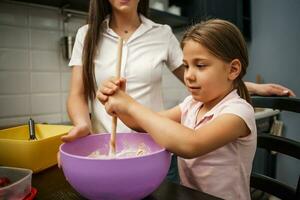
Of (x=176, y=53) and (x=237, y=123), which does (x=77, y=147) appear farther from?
(x=176, y=53)

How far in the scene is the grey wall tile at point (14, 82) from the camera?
4.63 feet

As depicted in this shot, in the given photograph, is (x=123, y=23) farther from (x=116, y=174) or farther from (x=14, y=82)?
(x=116, y=174)

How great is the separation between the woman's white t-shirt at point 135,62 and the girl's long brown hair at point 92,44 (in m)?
0.02

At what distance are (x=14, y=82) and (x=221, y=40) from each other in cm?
108

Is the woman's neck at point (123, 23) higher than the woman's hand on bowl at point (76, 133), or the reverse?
the woman's neck at point (123, 23)

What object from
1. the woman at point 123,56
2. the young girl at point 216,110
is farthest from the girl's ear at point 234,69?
the woman at point 123,56

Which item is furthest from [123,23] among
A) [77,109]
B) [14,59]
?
[14,59]

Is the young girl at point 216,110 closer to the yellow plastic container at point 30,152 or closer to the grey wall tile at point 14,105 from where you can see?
the yellow plastic container at point 30,152

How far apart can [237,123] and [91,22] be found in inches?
26.9

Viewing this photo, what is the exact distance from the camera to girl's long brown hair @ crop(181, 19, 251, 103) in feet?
2.54

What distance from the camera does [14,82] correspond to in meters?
1.45

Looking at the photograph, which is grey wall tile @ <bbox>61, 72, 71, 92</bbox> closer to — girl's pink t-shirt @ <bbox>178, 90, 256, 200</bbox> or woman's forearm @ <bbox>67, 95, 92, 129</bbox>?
woman's forearm @ <bbox>67, 95, 92, 129</bbox>

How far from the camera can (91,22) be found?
1111mm

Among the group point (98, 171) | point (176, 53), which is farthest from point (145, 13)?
point (98, 171)
